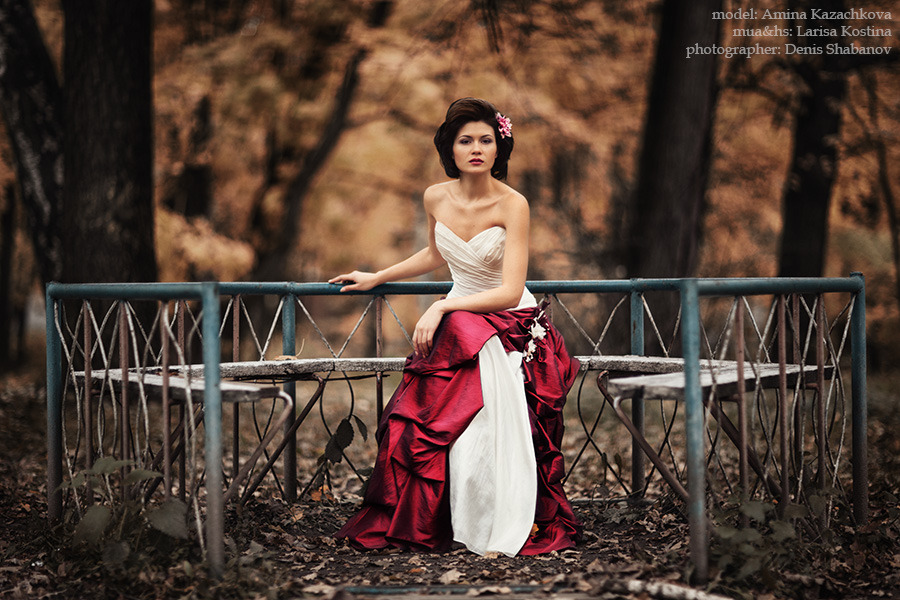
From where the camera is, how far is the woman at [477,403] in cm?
415

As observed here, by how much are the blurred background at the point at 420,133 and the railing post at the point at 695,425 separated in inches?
155

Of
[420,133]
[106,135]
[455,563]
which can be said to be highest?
[420,133]

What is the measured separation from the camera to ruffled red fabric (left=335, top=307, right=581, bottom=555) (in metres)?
4.17

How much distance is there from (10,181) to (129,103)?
678cm

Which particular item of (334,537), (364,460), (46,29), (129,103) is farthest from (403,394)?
(46,29)

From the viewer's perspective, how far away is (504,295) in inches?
168

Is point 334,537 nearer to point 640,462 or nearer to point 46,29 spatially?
point 640,462

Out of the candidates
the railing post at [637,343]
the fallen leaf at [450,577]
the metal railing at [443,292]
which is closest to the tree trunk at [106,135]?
the metal railing at [443,292]

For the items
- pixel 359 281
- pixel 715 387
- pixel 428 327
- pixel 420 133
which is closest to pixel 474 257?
pixel 428 327

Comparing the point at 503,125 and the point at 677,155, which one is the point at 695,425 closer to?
the point at 503,125

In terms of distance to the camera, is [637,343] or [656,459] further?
[637,343]

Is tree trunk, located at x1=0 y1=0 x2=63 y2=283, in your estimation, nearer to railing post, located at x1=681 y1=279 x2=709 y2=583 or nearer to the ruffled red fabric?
the ruffled red fabric

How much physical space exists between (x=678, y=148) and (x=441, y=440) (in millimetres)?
5681

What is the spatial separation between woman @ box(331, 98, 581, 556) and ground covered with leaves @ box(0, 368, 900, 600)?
157 millimetres
